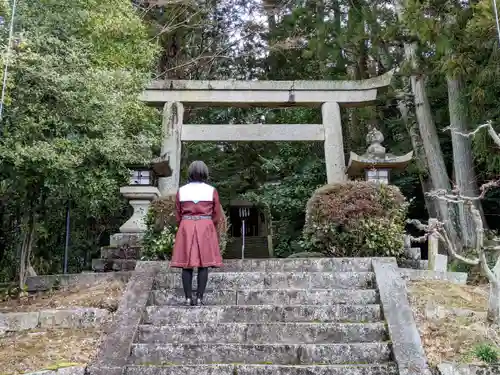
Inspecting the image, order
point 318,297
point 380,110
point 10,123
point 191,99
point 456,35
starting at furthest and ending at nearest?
point 380,110, point 191,99, point 456,35, point 10,123, point 318,297

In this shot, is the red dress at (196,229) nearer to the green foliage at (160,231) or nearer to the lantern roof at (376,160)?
the green foliage at (160,231)

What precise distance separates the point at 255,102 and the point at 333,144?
5.21ft

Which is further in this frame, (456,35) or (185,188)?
(456,35)

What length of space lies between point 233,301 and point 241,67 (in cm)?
1204

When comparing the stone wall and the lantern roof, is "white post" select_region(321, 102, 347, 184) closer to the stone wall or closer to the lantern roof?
the lantern roof

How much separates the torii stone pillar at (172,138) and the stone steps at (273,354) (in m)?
5.17

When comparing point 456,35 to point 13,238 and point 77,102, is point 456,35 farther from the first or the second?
point 13,238

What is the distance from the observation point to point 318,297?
4957mm

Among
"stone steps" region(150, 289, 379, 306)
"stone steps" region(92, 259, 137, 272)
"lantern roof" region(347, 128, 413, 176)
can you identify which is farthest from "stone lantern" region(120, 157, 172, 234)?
"stone steps" region(150, 289, 379, 306)

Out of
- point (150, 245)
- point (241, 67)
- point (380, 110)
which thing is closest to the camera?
point (150, 245)

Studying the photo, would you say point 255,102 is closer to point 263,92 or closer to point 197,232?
point 263,92

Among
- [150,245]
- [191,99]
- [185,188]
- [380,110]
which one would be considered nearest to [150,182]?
[191,99]

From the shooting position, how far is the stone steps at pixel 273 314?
4.64 m

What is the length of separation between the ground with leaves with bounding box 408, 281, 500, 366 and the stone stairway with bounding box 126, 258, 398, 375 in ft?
1.29
